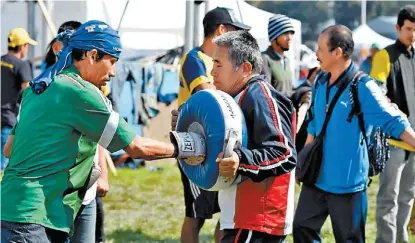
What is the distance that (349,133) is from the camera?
637 cm

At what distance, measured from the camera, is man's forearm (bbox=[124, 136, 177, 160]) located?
14.6 feet

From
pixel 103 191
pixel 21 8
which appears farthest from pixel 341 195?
pixel 21 8

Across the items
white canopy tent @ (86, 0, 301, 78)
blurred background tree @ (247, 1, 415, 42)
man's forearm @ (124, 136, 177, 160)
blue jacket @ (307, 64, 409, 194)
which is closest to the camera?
man's forearm @ (124, 136, 177, 160)

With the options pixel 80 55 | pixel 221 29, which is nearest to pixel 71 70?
pixel 80 55

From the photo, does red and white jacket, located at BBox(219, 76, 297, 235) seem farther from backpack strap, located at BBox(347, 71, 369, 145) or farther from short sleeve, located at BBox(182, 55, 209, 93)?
short sleeve, located at BBox(182, 55, 209, 93)

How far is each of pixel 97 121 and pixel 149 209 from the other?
6.34 metres

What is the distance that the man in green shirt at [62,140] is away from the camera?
4.34 meters

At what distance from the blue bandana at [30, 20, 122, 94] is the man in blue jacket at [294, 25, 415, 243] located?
2.25 meters

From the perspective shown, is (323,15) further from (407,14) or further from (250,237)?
(250,237)

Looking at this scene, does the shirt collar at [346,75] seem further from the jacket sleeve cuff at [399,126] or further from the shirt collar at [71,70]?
the shirt collar at [71,70]

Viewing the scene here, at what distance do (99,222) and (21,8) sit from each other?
29.4ft

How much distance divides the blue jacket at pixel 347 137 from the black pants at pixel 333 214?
0.24 feet

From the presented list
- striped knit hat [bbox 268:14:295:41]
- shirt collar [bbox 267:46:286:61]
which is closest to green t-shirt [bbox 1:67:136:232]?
shirt collar [bbox 267:46:286:61]

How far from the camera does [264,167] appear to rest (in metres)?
4.47
